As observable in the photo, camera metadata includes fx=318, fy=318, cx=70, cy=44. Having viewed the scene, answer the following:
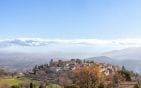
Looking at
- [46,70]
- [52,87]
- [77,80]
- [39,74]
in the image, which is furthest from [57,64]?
[77,80]

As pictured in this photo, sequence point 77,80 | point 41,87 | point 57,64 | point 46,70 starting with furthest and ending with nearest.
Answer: point 57,64 → point 46,70 → point 41,87 → point 77,80

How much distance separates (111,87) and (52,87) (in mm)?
19673

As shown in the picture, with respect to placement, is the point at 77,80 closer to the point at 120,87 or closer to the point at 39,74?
the point at 120,87

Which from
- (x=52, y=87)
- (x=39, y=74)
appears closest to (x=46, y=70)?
(x=39, y=74)

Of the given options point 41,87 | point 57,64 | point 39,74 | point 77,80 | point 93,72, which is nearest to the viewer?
point 93,72

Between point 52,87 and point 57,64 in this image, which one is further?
point 57,64

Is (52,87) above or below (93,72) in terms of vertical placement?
below

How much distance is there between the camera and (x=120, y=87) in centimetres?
5012

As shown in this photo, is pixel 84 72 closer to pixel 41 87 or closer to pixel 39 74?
pixel 41 87

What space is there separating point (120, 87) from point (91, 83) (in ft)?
20.4

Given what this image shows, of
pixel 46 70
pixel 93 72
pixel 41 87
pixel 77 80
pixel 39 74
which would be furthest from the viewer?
pixel 46 70

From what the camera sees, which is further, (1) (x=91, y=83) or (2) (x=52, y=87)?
(2) (x=52, y=87)

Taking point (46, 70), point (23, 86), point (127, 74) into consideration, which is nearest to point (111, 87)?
point (127, 74)

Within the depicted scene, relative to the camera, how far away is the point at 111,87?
164 ft
